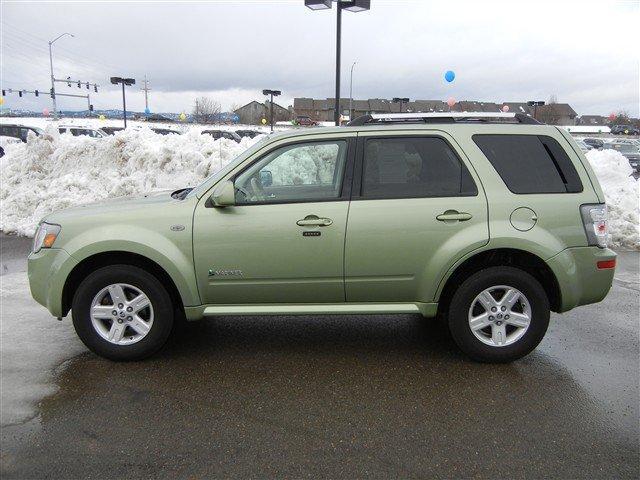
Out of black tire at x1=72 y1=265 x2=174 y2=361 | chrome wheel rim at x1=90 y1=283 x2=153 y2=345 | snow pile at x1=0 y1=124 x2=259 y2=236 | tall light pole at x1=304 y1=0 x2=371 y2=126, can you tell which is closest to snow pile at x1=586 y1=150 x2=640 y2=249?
tall light pole at x1=304 y1=0 x2=371 y2=126

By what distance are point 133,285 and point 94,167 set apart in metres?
8.42

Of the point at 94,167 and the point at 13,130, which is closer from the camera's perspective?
the point at 94,167

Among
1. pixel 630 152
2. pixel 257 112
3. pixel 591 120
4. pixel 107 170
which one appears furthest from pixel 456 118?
pixel 591 120

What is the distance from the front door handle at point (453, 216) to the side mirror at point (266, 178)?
58.9 inches

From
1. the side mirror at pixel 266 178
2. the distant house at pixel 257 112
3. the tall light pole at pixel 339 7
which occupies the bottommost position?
the side mirror at pixel 266 178

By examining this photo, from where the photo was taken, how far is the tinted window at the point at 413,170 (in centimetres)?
421

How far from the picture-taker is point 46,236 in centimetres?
423

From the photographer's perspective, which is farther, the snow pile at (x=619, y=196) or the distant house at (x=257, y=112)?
the distant house at (x=257, y=112)

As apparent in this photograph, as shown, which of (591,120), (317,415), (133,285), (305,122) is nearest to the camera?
(317,415)

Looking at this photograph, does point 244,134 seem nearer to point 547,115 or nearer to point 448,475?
point 448,475

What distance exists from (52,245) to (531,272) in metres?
3.95

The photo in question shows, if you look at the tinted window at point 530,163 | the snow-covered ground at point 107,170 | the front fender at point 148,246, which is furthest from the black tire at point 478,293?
the snow-covered ground at point 107,170

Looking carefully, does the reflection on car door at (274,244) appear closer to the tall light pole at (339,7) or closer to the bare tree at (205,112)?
the tall light pole at (339,7)

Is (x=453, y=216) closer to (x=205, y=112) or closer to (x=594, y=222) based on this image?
(x=594, y=222)
